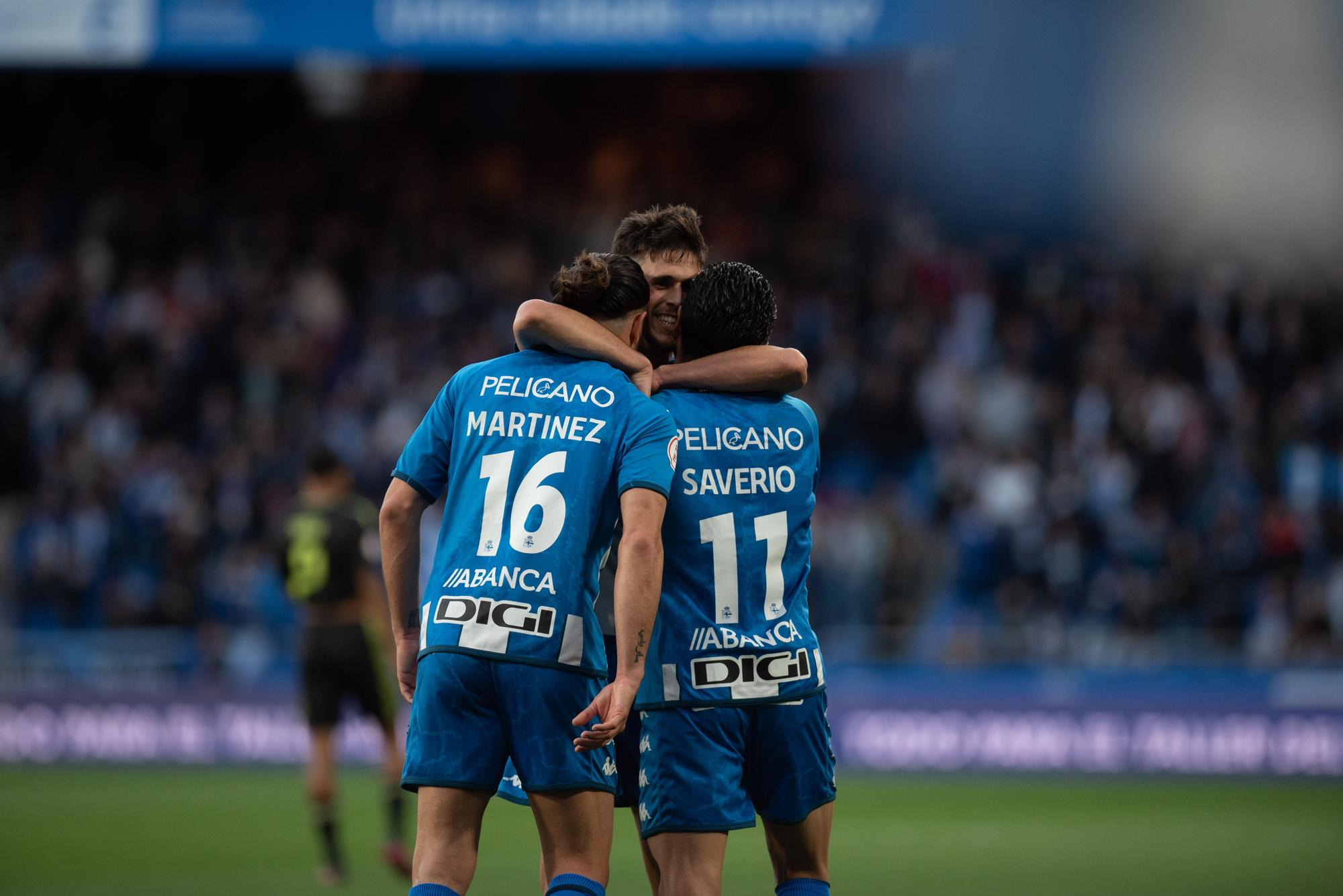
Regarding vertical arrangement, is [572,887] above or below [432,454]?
below

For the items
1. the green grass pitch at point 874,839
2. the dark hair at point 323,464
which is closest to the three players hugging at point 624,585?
the green grass pitch at point 874,839

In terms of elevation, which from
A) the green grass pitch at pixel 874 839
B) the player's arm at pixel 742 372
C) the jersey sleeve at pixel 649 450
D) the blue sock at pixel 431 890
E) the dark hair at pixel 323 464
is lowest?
the green grass pitch at pixel 874 839

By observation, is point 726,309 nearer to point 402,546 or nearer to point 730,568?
point 730,568

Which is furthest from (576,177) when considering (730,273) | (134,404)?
(730,273)

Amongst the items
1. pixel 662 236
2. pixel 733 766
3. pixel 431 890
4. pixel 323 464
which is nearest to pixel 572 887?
pixel 431 890

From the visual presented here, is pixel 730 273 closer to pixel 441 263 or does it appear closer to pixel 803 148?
pixel 441 263

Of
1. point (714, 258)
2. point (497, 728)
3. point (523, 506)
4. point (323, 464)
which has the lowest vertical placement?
point (497, 728)

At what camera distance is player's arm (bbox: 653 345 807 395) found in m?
4.65

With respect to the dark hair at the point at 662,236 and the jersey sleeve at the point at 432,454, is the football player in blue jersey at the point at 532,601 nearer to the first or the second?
the jersey sleeve at the point at 432,454

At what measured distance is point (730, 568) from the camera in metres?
4.57

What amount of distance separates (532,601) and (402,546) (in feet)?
1.42

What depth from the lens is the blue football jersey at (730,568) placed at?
14.8 feet

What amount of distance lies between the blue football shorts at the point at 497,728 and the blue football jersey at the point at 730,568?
37 centimetres

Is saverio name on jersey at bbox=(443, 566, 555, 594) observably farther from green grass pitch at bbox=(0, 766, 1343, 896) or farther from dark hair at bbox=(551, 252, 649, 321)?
green grass pitch at bbox=(0, 766, 1343, 896)
